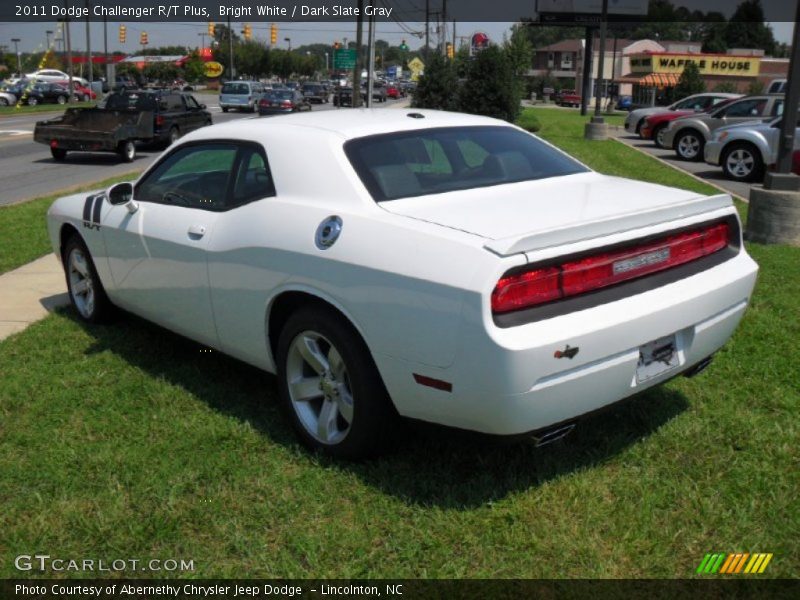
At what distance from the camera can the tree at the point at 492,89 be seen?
28109 mm

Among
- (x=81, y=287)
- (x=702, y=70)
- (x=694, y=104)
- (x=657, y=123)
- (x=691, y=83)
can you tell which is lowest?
(x=81, y=287)

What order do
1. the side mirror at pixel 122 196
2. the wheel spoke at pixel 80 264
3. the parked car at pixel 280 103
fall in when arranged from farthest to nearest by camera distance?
the parked car at pixel 280 103 < the wheel spoke at pixel 80 264 < the side mirror at pixel 122 196

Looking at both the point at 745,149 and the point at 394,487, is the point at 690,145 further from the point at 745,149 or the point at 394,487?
the point at 394,487

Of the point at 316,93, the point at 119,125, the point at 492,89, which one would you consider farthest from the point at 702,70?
the point at 119,125

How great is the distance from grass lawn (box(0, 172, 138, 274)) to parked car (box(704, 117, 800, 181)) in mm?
11608

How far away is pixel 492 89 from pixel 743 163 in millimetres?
14015

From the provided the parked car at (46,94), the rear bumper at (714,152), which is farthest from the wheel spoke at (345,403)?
the parked car at (46,94)

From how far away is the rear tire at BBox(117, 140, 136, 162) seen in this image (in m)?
19.7

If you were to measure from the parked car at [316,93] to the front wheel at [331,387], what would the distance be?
5872cm

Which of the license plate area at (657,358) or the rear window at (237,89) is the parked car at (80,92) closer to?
the rear window at (237,89)

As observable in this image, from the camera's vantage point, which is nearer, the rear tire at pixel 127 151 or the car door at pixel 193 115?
the rear tire at pixel 127 151

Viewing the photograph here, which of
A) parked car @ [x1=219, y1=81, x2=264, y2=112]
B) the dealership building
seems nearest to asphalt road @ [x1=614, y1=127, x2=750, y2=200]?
parked car @ [x1=219, y1=81, x2=264, y2=112]

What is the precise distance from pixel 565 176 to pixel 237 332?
197 centimetres

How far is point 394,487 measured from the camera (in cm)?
372
